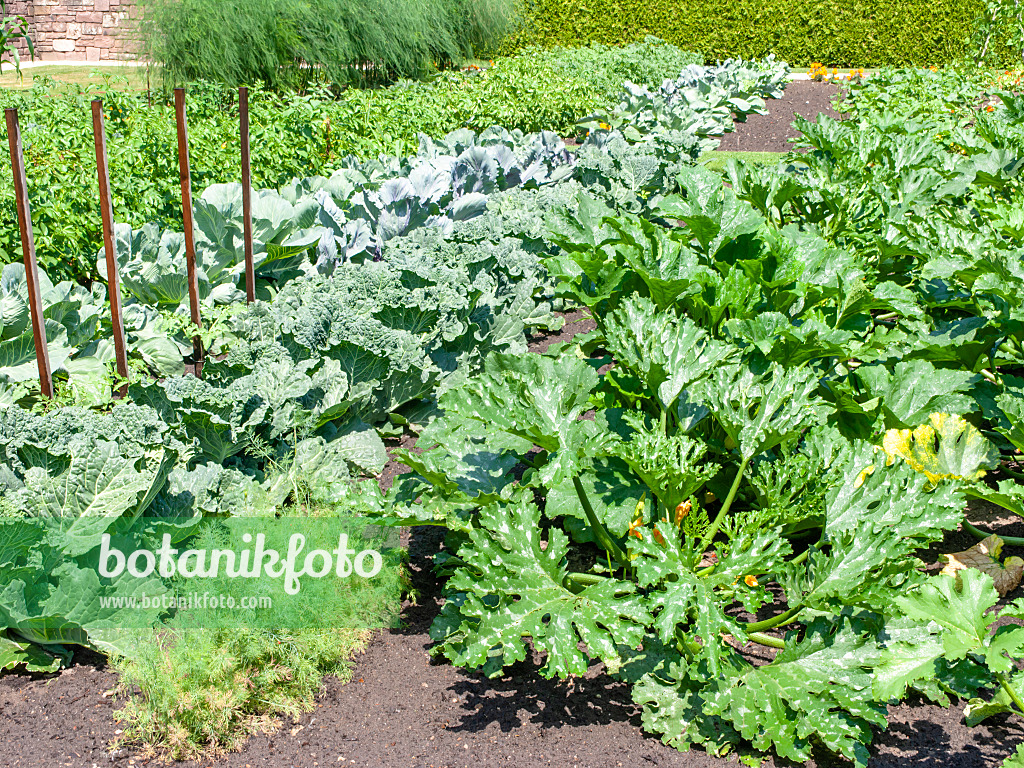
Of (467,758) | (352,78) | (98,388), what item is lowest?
(467,758)

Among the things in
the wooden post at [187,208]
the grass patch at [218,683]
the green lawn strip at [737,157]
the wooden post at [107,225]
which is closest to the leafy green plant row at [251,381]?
the grass patch at [218,683]

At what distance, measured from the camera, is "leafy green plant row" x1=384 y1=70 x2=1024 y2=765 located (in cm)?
220

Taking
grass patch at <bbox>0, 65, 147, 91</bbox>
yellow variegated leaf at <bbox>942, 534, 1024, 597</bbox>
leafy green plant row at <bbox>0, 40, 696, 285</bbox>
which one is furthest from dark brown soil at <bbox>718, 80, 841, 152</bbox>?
grass patch at <bbox>0, 65, 147, 91</bbox>

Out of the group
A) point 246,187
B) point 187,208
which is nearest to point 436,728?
point 187,208

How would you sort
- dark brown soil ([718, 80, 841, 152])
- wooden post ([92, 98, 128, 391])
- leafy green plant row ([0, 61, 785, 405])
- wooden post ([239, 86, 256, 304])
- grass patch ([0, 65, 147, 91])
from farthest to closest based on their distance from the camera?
1. grass patch ([0, 65, 147, 91])
2. dark brown soil ([718, 80, 841, 152])
3. wooden post ([239, 86, 256, 304])
4. leafy green plant row ([0, 61, 785, 405])
5. wooden post ([92, 98, 128, 391])

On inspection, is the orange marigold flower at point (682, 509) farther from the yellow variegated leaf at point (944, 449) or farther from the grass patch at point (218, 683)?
the grass patch at point (218, 683)

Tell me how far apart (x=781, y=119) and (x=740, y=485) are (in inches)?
409

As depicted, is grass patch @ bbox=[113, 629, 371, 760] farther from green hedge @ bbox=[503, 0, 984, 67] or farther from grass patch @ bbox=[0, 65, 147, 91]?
green hedge @ bbox=[503, 0, 984, 67]

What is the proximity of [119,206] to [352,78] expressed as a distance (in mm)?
7858

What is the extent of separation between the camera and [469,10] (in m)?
16.9

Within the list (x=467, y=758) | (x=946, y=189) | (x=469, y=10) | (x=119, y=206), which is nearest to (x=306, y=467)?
(x=467, y=758)

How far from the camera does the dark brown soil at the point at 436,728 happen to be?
2.22 meters

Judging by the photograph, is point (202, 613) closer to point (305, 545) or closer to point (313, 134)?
point (305, 545)

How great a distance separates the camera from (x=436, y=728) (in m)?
2.34
